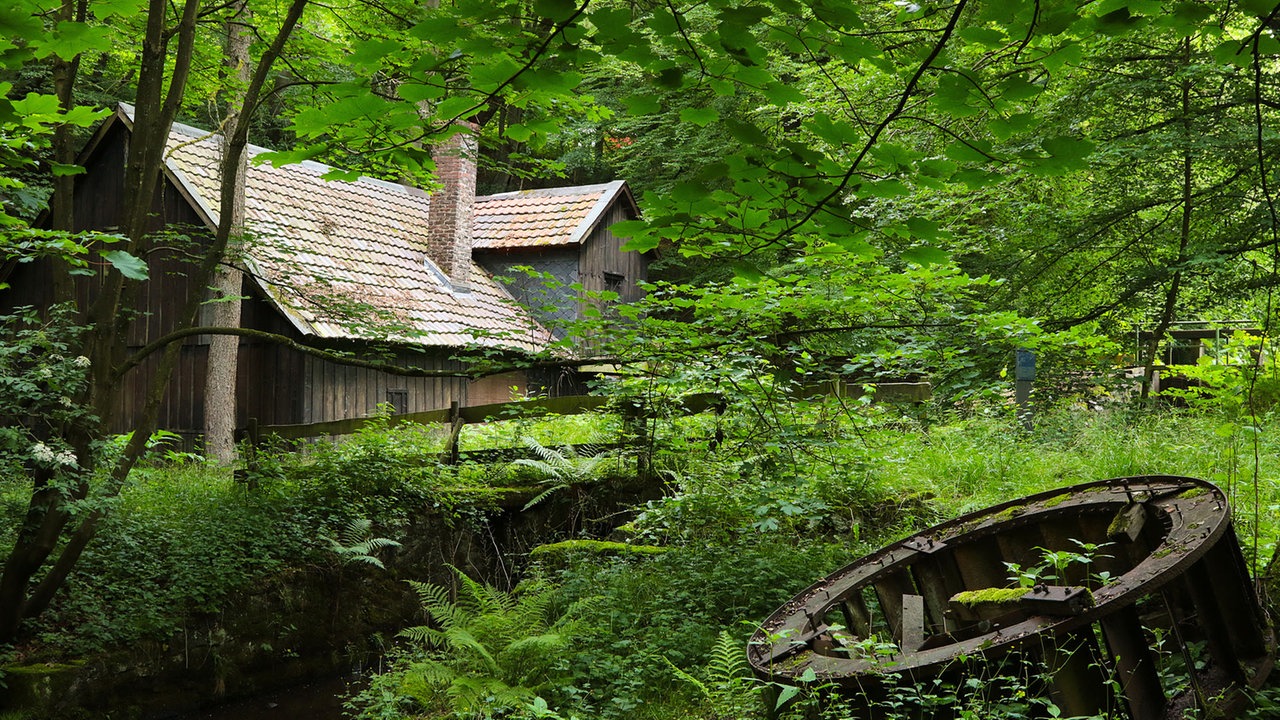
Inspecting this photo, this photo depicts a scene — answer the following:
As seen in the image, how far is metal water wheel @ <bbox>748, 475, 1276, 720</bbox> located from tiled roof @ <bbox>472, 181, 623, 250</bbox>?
45.9 feet

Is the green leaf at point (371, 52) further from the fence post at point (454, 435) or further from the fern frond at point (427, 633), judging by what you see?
the fence post at point (454, 435)

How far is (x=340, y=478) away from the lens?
31.9 ft

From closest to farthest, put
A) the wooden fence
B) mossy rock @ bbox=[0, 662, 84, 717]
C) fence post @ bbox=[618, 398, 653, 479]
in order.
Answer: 1. mossy rock @ bbox=[0, 662, 84, 717]
2. the wooden fence
3. fence post @ bbox=[618, 398, 653, 479]

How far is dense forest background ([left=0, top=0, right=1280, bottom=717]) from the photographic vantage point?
3.06m

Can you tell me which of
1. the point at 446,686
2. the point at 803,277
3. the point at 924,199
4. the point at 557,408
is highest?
the point at 924,199

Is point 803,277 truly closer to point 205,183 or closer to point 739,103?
point 205,183

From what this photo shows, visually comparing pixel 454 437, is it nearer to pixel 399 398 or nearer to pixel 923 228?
pixel 399 398

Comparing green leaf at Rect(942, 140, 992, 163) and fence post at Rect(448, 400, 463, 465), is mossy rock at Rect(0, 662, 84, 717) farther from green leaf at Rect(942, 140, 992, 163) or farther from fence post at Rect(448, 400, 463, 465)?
green leaf at Rect(942, 140, 992, 163)

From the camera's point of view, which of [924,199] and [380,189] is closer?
[924,199]

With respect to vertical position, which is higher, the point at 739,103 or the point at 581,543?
the point at 739,103

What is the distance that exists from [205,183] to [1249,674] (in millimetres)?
15345

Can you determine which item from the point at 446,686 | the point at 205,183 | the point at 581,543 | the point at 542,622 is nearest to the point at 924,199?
the point at 581,543

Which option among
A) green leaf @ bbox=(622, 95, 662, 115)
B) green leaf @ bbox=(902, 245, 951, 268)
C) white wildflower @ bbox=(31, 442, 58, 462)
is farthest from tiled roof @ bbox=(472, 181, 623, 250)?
green leaf @ bbox=(622, 95, 662, 115)

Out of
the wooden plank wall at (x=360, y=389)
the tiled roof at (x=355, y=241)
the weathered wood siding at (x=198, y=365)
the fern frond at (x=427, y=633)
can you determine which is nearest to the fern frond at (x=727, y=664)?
the fern frond at (x=427, y=633)
